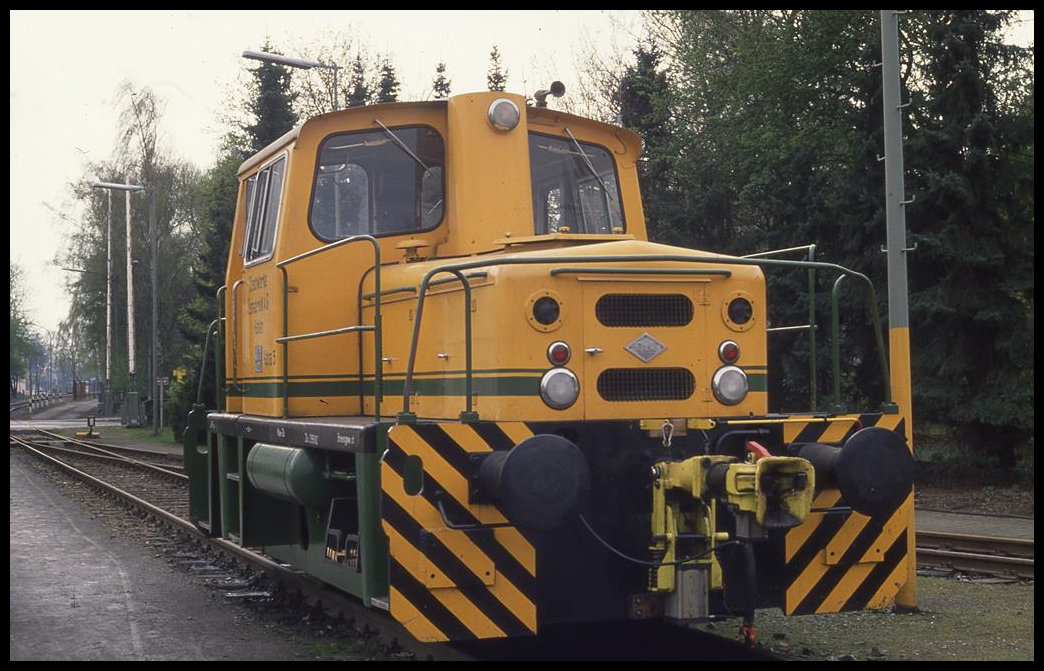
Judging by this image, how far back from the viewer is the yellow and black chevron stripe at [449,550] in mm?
5621

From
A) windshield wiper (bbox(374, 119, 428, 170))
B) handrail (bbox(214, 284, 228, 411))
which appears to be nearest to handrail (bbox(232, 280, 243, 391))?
handrail (bbox(214, 284, 228, 411))

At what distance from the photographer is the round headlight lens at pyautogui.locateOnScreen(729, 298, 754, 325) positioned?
252 inches

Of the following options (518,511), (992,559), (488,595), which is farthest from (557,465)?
(992,559)

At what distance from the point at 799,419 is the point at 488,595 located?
1.84 m

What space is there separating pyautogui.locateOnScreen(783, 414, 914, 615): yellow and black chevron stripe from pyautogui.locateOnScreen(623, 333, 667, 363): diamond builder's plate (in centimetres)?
75

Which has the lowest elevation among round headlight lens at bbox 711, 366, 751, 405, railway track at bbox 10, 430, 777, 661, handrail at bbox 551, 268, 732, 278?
railway track at bbox 10, 430, 777, 661

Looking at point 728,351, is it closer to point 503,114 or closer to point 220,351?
point 503,114

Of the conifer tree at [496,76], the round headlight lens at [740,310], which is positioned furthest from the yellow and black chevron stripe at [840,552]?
the conifer tree at [496,76]

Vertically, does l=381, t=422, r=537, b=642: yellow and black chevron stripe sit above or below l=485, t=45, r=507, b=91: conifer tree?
below

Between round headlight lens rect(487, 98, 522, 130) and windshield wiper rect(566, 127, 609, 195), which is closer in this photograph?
round headlight lens rect(487, 98, 522, 130)

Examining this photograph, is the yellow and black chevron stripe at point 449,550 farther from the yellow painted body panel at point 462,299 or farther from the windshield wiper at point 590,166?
the windshield wiper at point 590,166

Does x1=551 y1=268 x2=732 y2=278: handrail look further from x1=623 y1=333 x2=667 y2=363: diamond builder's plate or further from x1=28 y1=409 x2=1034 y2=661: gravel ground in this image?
x1=28 y1=409 x2=1034 y2=661: gravel ground

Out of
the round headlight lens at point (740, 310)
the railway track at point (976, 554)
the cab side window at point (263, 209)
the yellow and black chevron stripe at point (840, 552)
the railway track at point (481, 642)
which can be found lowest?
the railway track at point (976, 554)

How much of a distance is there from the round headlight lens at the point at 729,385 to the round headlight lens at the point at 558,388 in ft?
2.56
